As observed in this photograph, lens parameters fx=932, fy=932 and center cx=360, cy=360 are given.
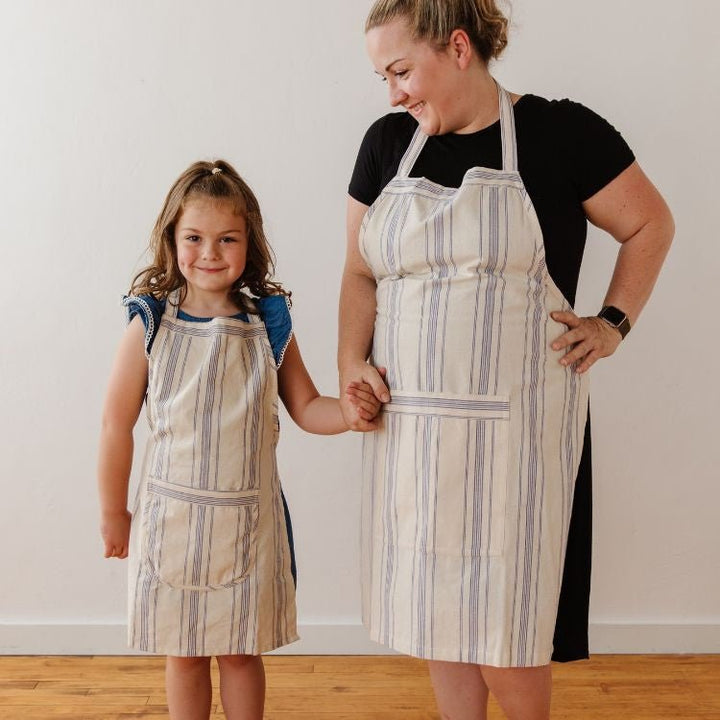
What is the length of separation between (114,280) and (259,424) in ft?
3.13

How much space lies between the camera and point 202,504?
149 centimetres

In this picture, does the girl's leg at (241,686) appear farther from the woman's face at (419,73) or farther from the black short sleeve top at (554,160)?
the woman's face at (419,73)

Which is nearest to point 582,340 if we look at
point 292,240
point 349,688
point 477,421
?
point 477,421

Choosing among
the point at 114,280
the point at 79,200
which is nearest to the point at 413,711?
the point at 114,280

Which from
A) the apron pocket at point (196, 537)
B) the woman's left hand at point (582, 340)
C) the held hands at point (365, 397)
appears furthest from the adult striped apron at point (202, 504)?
the woman's left hand at point (582, 340)

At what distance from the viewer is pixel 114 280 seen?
91.4 inches

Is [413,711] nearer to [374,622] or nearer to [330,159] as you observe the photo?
[374,622]

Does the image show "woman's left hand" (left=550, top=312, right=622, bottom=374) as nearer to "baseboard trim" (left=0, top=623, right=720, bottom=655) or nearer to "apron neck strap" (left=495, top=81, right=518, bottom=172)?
"apron neck strap" (left=495, top=81, right=518, bottom=172)

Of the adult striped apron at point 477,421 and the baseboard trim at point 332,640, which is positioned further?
the baseboard trim at point 332,640

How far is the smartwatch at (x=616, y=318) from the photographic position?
1.51 meters

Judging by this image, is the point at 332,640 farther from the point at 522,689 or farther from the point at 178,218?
the point at 178,218

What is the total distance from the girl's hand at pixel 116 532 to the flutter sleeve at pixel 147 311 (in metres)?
0.29

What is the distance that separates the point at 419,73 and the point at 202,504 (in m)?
0.75

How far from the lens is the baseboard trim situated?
2391 mm
